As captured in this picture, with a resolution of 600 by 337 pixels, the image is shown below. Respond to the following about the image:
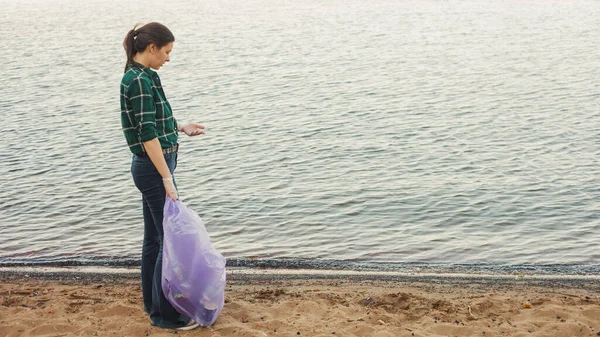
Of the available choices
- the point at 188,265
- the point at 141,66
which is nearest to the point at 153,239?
the point at 188,265

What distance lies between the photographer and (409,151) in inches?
420

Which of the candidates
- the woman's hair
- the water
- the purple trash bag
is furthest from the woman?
the water

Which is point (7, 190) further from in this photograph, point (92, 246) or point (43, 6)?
point (43, 6)

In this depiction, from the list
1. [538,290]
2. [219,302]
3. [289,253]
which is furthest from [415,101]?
[219,302]

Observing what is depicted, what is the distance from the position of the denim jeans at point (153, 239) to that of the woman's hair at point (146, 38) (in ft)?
2.10

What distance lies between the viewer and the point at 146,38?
4285 millimetres

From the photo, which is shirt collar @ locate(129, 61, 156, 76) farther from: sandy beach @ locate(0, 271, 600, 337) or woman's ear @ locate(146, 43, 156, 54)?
sandy beach @ locate(0, 271, 600, 337)

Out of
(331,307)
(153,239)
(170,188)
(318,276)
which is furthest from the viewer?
(318,276)

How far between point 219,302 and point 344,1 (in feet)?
105

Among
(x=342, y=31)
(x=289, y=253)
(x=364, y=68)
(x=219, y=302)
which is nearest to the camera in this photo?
Result: (x=219, y=302)

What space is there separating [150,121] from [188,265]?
3.12 feet

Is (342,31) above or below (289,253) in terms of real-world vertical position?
above

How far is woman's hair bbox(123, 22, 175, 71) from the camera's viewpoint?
14.1ft

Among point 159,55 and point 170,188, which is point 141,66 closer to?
point 159,55
